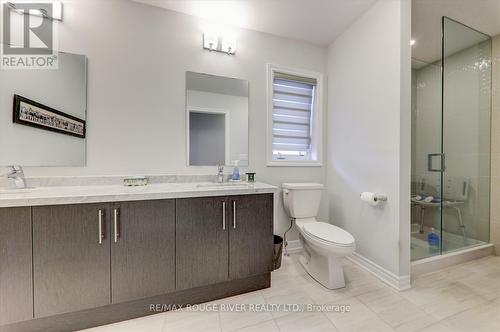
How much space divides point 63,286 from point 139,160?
0.98 meters

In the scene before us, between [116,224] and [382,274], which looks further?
[382,274]

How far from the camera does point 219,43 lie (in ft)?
6.57

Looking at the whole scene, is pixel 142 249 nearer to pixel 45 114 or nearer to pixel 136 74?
pixel 45 114

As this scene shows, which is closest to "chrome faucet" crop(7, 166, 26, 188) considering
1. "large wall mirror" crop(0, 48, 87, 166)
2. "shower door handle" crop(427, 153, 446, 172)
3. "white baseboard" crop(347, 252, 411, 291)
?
"large wall mirror" crop(0, 48, 87, 166)

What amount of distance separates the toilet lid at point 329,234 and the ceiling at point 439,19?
7.27ft

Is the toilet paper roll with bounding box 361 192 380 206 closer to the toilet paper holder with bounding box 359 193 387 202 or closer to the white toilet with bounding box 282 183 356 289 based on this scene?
the toilet paper holder with bounding box 359 193 387 202

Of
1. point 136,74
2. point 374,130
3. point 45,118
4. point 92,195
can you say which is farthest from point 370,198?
point 45,118

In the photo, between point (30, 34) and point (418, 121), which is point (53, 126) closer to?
point (30, 34)

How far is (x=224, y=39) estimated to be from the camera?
200cm

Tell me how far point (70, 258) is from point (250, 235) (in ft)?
3.68

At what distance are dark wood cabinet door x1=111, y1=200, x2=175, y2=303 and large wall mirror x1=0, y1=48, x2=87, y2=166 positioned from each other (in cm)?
81

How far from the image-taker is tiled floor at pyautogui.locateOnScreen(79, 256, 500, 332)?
1.27 meters

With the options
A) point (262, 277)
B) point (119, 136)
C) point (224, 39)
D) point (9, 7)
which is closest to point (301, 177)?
point (262, 277)

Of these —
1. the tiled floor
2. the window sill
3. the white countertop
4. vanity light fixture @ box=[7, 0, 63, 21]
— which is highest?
vanity light fixture @ box=[7, 0, 63, 21]
